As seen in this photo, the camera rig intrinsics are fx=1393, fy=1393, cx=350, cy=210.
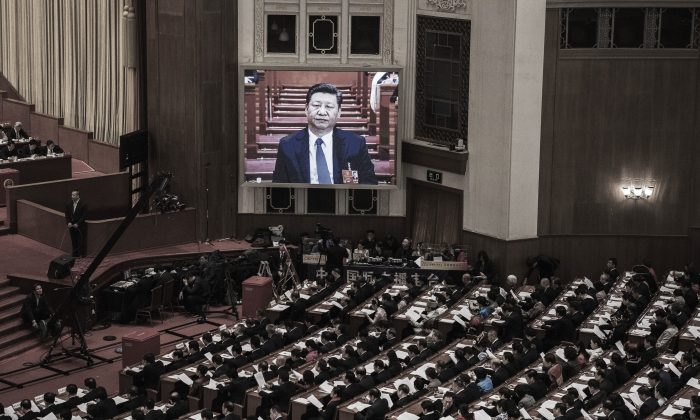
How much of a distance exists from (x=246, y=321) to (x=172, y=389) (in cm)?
367

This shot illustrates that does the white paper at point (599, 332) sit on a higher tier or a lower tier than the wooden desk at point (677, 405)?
higher

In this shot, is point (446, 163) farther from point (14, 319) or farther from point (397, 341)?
point (14, 319)

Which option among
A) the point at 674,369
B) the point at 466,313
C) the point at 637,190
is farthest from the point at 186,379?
the point at 637,190

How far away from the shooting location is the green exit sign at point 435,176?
34.5 m

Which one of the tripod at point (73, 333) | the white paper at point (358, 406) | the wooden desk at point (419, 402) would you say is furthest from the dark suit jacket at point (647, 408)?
the tripod at point (73, 333)

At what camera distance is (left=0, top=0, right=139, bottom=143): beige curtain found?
38.3 metres

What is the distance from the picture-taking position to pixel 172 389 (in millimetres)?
24750

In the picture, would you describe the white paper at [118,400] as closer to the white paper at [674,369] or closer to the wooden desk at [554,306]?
the wooden desk at [554,306]

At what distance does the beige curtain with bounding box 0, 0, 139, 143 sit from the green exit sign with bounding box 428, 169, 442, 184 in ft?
25.5

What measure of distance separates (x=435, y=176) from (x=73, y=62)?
1230cm

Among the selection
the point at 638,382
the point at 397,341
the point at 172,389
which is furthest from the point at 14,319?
the point at 638,382

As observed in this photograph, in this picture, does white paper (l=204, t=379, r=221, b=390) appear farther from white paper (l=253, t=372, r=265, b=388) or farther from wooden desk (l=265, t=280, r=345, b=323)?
wooden desk (l=265, t=280, r=345, b=323)

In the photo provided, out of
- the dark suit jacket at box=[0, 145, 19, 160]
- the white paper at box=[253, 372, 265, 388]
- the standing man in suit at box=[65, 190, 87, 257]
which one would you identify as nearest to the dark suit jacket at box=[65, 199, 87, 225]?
the standing man in suit at box=[65, 190, 87, 257]

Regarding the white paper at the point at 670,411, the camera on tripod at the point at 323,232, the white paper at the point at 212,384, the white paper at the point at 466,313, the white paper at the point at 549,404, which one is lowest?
the white paper at the point at 212,384
